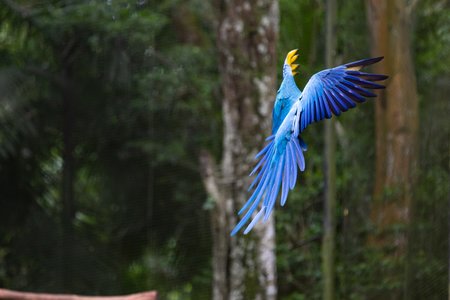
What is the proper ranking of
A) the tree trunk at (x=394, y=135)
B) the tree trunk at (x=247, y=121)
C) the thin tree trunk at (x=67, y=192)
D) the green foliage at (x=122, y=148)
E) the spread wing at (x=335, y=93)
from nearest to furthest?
the spread wing at (x=335, y=93), the tree trunk at (x=394, y=135), the tree trunk at (x=247, y=121), the green foliage at (x=122, y=148), the thin tree trunk at (x=67, y=192)

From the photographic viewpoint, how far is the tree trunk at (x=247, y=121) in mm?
3100

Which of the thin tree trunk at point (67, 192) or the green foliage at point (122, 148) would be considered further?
the thin tree trunk at point (67, 192)

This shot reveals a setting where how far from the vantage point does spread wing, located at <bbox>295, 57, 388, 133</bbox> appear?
1.16m

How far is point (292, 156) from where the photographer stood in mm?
1241

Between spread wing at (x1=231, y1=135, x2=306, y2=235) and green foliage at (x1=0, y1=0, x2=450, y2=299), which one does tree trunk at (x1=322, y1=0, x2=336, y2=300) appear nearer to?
green foliage at (x1=0, y1=0, x2=450, y2=299)

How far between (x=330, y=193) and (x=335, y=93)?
76.2 inches

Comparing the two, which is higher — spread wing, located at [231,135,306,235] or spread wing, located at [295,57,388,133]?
spread wing, located at [295,57,388,133]

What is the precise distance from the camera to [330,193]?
308cm

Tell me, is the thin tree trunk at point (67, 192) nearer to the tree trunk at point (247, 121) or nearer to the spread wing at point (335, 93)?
the tree trunk at point (247, 121)

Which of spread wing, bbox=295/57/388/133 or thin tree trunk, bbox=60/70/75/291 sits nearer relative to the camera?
spread wing, bbox=295/57/388/133

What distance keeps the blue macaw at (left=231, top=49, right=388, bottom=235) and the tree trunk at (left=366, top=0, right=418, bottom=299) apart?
1.70m

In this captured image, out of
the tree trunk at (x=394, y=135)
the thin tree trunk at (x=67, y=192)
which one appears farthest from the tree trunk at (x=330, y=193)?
the thin tree trunk at (x=67, y=192)

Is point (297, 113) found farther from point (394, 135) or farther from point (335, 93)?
point (394, 135)

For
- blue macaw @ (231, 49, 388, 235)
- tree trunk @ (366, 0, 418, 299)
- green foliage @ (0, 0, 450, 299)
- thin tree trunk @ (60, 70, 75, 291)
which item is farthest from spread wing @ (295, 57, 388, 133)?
thin tree trunk @ (60, 70, 75, 291)
